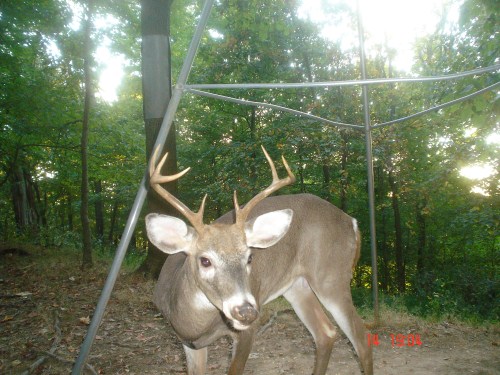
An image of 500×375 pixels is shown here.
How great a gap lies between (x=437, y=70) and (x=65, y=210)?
23.9 meters

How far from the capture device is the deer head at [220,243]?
2.37 m

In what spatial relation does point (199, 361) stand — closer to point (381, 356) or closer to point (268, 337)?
point (268, 337)

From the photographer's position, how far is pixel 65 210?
81.6ft

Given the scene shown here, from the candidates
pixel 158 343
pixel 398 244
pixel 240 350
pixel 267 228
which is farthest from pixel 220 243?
pixel 398 244

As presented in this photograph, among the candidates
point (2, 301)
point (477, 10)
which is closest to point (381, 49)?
point (477, 10)

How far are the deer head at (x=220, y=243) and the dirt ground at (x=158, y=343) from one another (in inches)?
64.0

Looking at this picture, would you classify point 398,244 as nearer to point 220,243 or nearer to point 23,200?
point 23,200

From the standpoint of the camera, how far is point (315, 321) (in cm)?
388

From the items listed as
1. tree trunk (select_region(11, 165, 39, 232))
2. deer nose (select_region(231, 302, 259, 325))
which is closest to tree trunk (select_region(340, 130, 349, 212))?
deer nose (select_region(231, 302, 259, 325))

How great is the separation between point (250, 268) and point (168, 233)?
0.61 m

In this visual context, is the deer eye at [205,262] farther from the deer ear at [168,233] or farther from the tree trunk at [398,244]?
the tree trunk at [398,244]
